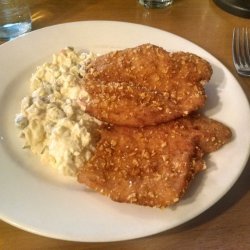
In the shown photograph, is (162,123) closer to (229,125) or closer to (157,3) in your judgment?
(229,125)

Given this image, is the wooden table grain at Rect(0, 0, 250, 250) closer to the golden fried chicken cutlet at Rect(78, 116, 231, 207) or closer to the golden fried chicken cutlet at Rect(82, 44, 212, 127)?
the golden fried chicken cutlet at Rect(78, 116, 231, 207)

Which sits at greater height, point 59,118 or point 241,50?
point 59,118

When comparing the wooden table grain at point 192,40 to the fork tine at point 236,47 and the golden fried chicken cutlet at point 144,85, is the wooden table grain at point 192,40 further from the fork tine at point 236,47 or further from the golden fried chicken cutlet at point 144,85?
the golden fried chicken cutlet at point 144,85

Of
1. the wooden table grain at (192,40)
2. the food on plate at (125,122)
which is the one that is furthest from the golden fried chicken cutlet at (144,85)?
the wooden table grain at (192,40)

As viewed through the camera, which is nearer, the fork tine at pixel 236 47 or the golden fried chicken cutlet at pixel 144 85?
the golden fried chicken cutlet at pixel 144 85

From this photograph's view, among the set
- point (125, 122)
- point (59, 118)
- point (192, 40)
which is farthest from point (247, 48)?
point (59, 118)

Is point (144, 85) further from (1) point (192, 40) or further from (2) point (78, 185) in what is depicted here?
(1) point (192, 40)

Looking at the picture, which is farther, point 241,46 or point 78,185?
point 241,46

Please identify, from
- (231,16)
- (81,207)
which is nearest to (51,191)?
(81,207)

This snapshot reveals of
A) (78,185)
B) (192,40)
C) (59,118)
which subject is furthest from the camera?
(192,40)
